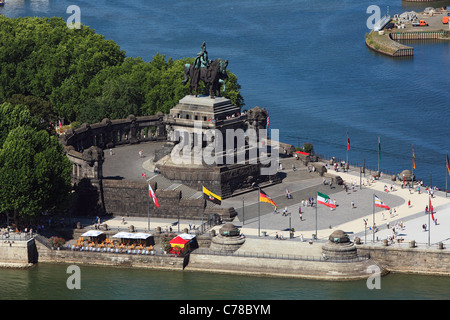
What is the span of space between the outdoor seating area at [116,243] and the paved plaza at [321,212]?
3399mm

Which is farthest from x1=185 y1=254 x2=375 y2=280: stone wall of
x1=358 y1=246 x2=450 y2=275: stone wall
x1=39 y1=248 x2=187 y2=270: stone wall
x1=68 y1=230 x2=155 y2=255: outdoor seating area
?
x1=68 y1=230 x2=155 y2=255: outdoor seating area

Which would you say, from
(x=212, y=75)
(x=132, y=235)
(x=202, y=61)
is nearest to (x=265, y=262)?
(x=132, y=235)

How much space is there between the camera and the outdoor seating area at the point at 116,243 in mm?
133500

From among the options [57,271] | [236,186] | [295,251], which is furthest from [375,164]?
[57,271]

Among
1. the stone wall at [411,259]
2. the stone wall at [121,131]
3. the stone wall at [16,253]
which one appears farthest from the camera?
the stone wall at [121,131]

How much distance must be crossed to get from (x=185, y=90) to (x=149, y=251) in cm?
4447

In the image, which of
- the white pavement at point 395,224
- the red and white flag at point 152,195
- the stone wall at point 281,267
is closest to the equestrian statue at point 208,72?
the red and white flag at point 152,195

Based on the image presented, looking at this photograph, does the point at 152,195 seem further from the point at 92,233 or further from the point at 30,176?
the point at 30,176

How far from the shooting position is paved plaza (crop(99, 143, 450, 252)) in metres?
134

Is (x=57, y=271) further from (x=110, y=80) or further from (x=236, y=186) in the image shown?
(x=110, y=80)

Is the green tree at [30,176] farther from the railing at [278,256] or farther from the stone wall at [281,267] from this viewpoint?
the stone wall at [281,267]

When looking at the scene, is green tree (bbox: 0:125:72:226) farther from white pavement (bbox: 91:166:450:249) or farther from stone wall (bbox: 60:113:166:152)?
stone wall (bbox: 60:113:166:152)

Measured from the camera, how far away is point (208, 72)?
149 m

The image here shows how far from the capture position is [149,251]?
435 feet
